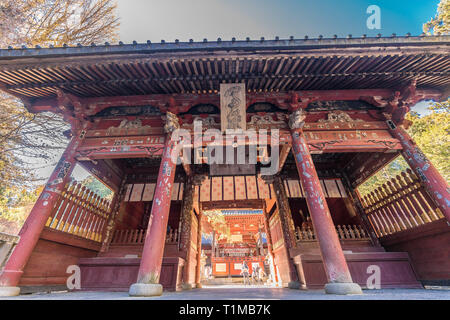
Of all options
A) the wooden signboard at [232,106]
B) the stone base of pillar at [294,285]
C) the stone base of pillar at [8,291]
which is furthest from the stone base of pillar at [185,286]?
the wooden signboard at [232,106]

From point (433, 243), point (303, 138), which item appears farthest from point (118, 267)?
point (433, 243)

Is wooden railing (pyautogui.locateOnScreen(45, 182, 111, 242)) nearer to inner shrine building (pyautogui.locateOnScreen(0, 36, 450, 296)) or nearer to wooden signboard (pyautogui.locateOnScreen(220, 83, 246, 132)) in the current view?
inner shrine building (pyautogui.locateOnScreen(0, 36, 450, 296))

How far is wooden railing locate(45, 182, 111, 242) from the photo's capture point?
5387 mm

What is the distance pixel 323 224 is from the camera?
170 inches

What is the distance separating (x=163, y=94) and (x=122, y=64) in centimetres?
132

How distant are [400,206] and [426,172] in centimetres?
160

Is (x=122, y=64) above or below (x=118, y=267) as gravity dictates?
above

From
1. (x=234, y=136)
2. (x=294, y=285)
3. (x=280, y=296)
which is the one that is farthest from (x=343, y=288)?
(x=234, y=136)

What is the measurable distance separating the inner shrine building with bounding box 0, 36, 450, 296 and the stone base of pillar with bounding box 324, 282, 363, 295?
0.06 feet

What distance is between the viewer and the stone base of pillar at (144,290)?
3.57 meters

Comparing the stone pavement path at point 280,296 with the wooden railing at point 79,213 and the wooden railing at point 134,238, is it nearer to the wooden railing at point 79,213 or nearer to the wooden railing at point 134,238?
the wooden railing at point 79,213

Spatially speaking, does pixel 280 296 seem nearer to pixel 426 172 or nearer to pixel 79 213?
pixel 426 172
